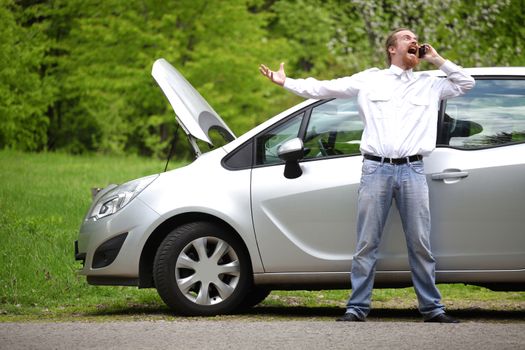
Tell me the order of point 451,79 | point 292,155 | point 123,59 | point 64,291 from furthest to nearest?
point 123,59
point 64,291
point 292,155
point 451,79

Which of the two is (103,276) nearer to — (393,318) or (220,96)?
(393,318)

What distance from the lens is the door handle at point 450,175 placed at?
25.6 feet

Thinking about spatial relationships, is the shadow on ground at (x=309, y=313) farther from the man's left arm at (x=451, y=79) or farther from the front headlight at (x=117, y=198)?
the man's left arm at (x=451, y=79)

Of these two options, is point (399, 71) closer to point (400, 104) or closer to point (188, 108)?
point (400, 104)

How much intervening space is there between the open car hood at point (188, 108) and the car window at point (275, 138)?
1.44 feet

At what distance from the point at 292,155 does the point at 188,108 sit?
3.52 feet

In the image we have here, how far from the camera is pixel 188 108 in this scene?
8625mm

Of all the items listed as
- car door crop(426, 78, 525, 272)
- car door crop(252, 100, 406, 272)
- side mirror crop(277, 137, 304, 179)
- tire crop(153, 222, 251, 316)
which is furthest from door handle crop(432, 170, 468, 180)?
tire crop(153, 222, 251, 316)

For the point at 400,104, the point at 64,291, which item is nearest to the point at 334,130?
the point at 400,104

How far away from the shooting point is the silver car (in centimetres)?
786

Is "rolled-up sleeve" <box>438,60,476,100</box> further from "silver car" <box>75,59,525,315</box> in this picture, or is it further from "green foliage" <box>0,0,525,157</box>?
"green foliage" <box>0,0,525,157</box>

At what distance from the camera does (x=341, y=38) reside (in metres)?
23.1

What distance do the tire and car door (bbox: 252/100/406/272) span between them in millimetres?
212

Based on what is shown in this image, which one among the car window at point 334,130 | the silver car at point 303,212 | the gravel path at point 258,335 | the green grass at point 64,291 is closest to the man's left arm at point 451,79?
the silver car at point 303,212
